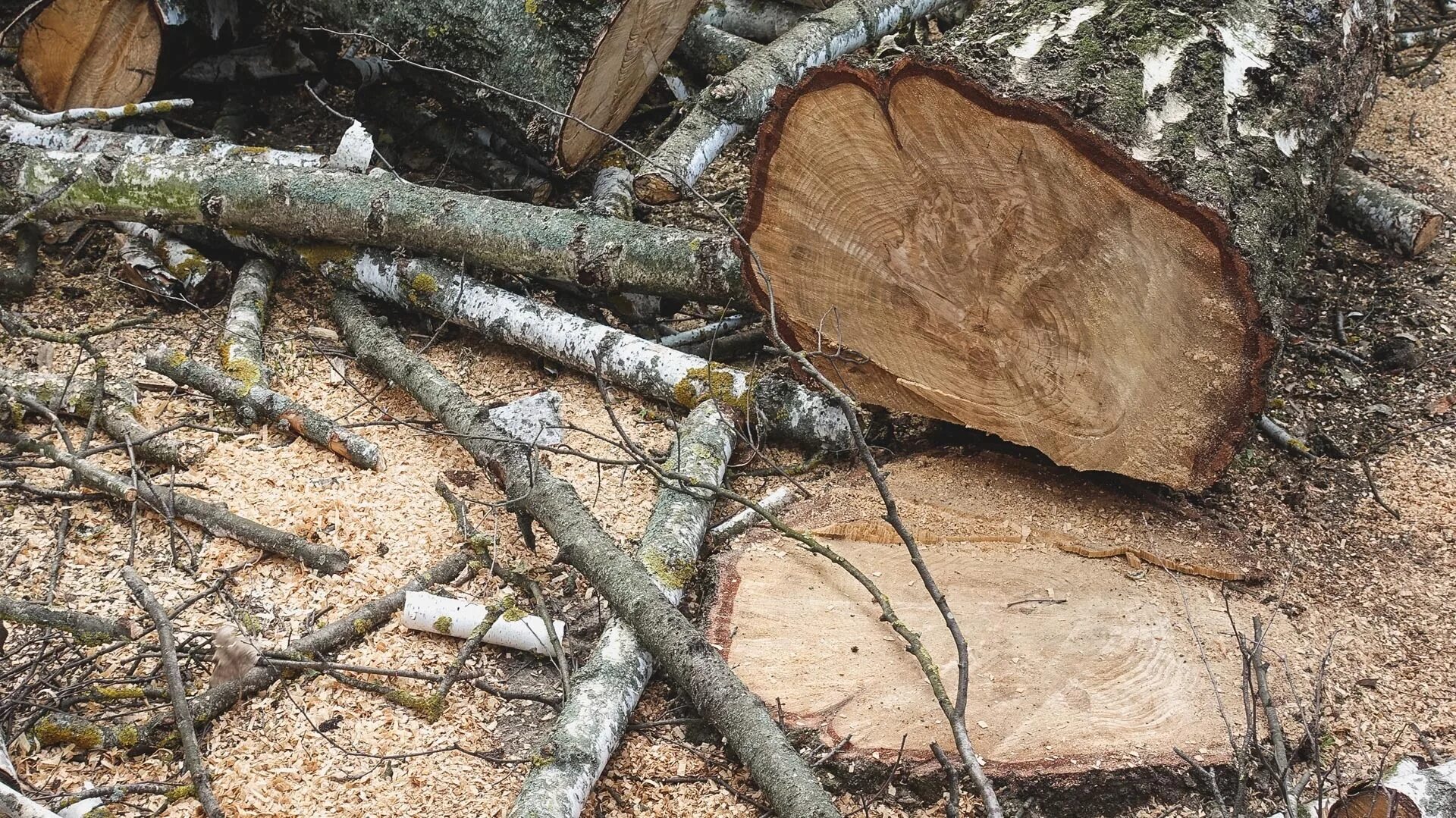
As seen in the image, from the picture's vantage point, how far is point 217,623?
2.93 m

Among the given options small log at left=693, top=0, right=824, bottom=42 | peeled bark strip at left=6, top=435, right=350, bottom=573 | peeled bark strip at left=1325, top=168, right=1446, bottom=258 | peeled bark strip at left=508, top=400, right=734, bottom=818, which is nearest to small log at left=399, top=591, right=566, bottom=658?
peeled bark strip at left=508, top=400, right=734, bottom=818

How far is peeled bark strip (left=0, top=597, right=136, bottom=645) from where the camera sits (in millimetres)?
2760

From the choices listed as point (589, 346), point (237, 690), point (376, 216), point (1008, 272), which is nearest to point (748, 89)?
point (589, 346)

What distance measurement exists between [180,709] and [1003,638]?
1.84 metres

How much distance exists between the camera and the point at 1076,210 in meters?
2.87

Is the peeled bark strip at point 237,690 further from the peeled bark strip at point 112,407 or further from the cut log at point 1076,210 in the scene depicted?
the cut log at point 1076,210

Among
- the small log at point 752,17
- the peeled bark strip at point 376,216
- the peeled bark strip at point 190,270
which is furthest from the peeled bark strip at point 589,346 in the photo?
the small log at point 752,17

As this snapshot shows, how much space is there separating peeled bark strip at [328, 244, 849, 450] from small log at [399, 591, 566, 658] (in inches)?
38.8

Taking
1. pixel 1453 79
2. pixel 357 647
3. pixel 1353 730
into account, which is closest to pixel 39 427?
pixel 357 647

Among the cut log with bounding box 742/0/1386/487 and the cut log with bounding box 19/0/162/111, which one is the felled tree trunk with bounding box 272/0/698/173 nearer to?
the cut log with bounding box 19/0/162/111

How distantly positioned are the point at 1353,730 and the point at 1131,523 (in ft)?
2.54

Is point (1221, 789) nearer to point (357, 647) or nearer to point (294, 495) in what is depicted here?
point (357, 647)

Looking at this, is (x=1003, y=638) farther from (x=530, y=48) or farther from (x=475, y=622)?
(x=530, y=48)

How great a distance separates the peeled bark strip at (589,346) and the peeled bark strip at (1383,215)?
2412 mm
